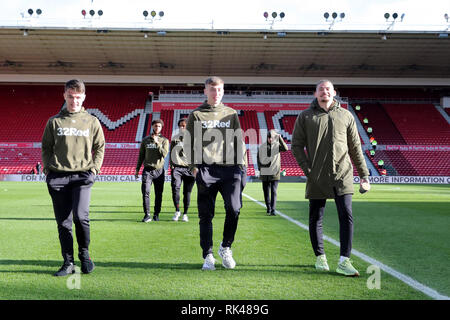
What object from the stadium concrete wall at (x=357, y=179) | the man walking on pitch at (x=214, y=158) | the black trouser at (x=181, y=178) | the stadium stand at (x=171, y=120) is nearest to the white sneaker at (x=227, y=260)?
the man walking on pitch at (x=214, y=158)

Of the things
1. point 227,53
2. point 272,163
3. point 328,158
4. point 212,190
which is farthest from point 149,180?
point 227,53

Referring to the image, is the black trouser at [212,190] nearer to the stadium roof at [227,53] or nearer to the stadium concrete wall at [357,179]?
the stadium concrete wall at [357,179]

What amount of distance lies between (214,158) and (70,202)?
5.23 feet

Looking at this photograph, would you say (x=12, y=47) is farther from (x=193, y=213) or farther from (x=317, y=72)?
(x=193, y=213)

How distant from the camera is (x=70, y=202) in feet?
14.3

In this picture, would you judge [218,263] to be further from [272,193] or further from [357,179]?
[357,179]

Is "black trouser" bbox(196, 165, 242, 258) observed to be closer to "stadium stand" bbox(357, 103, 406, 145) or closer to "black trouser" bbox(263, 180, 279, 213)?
"black trouser" bbox(263, 180, 279, 213)

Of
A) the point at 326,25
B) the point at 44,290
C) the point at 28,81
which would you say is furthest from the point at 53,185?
the point at 28,81

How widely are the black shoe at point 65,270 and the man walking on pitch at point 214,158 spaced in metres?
1.39

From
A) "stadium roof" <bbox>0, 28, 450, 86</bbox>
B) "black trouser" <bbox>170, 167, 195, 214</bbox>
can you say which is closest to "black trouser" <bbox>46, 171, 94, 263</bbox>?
"black trouser" <bbox>170, 167, 195, 214</bbox>

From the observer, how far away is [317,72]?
38.7 meters

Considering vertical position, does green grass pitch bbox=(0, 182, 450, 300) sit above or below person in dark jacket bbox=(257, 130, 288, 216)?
below

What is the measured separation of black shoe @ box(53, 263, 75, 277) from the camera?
424cm

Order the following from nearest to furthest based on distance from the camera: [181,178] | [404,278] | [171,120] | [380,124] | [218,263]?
[404,278]
[218,263]
[181,178]
[171,120]
[380,124]
